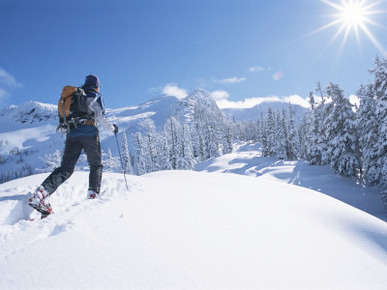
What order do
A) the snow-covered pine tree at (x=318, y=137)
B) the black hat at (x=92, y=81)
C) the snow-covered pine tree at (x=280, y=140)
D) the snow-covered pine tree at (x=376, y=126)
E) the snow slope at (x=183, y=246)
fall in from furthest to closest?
the snow-covered pine tree at (x=280, y=140) → the snow-covered pine tree at (x=318, y=137) → the snow-covered pine tree at (x=376, y=126) → the black hat at (x=92, y=81) → the snow slope at (x=183, y=246)

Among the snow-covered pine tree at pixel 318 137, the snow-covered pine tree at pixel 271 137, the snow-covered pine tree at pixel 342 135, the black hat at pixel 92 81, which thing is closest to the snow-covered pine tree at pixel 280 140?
the snow-covered pine tree at pixel 271 137

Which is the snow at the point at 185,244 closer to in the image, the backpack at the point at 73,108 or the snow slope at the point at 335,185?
the backpack at the point at 73,108

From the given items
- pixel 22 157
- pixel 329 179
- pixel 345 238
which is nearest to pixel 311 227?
pixel 345 238

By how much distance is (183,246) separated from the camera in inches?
83.6

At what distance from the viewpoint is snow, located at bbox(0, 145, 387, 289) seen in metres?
1.66

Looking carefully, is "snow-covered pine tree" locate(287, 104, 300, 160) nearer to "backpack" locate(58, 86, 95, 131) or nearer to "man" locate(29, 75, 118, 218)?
"man" locate(29, 75, 118, 218)

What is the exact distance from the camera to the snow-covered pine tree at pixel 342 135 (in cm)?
1895

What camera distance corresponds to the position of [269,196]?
4.49 m

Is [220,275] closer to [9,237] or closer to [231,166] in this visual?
[9,237]

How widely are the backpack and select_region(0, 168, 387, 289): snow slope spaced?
1346mm

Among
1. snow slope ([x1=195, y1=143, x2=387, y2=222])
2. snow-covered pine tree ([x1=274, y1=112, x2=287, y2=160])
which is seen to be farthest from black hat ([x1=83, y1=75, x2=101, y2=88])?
snow-covered pine tree ([x1=274, y1=112, x2=287, y2=160])

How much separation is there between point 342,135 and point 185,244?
22389mm

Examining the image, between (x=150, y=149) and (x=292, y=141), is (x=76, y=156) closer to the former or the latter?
(x=292, y=141)

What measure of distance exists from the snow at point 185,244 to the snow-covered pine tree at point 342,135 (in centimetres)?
1825
